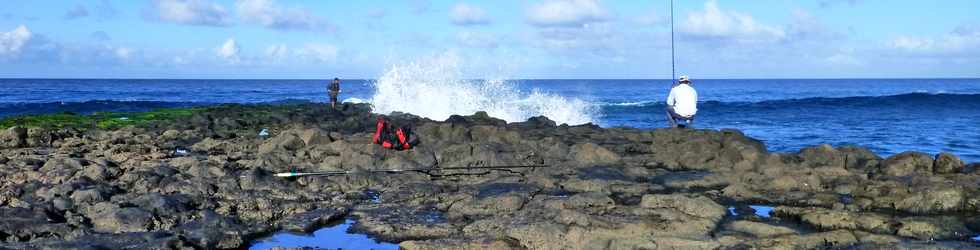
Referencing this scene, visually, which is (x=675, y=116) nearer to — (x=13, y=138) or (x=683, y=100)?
(x=683, y=100)

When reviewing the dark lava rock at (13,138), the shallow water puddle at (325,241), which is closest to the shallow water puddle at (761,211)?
the shallow water puddle at (325,241)

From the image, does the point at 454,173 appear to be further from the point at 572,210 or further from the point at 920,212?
the point at 920,212

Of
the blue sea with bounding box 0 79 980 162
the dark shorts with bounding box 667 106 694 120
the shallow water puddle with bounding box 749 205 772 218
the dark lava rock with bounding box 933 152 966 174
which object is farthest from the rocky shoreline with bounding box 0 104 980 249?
the blue sea with bounding box 0 79 980 162

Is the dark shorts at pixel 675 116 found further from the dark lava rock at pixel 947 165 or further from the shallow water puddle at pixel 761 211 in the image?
the shallow water puddle at pixel 761 211

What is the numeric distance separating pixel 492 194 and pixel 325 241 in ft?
9.07

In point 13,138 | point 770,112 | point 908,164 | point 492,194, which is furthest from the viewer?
point 770,112

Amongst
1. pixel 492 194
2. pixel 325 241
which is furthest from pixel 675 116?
pixel 325 241

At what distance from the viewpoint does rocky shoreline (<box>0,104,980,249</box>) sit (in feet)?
27.2

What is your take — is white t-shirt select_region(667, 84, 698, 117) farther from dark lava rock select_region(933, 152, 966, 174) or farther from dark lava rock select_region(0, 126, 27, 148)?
dark lava rock select_region(0, 126, 27, 148)

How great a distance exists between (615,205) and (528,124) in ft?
33.8

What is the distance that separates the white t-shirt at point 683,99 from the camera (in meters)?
16.2

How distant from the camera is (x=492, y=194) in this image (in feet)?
35.5

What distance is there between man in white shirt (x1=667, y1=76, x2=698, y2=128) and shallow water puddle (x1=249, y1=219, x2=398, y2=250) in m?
9.04

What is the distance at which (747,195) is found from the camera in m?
10.7
